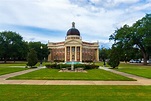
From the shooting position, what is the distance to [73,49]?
411ft

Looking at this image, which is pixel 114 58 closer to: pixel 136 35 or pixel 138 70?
pixel 138 70

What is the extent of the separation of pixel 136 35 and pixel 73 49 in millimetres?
64321

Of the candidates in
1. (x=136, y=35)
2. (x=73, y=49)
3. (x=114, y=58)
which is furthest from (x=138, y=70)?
(x=73, y=49)

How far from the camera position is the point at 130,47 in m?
67.1

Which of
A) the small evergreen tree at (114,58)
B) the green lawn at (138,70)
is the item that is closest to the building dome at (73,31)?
the small evergreen tree at (114,58)

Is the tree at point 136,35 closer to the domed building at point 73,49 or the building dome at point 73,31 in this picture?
the domed building at point 73,49

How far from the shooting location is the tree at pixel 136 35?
205ft

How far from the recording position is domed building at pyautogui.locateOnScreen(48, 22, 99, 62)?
402 feet

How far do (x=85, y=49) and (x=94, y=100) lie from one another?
410 ft

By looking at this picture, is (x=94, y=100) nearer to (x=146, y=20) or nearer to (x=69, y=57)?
(x=146, y=20)

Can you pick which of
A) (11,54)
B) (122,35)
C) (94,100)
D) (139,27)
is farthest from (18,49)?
(94,100)

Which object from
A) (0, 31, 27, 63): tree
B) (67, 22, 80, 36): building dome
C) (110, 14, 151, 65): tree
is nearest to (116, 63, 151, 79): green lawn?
(110, 14, 151, 65): tree

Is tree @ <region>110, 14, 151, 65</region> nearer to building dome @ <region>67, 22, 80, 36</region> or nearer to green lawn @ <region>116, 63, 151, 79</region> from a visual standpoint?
green lawn @ <region>116, 63, 151, 79</region>

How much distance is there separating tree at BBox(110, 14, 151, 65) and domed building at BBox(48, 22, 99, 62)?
5002cm
